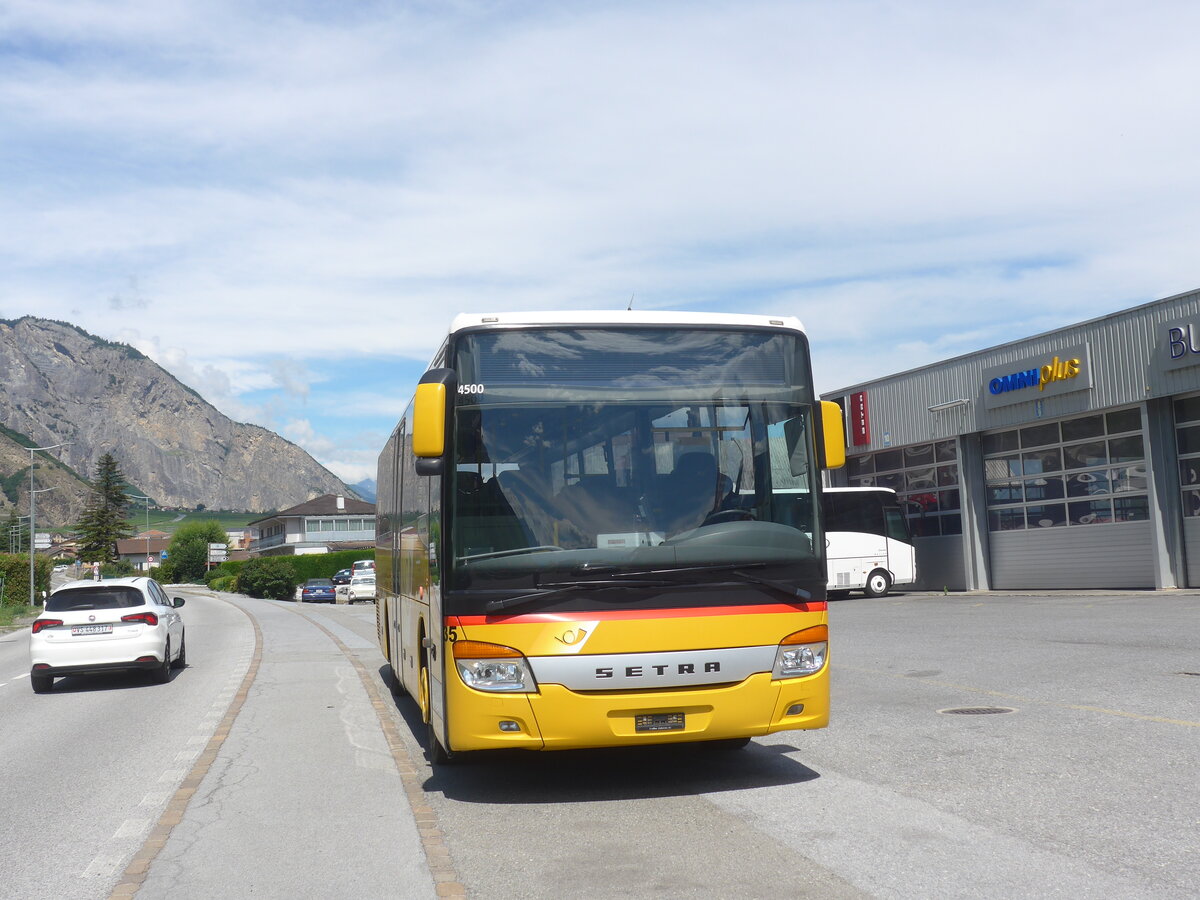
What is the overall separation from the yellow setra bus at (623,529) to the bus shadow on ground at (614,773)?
1.83 ft

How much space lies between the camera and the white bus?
3234 cm

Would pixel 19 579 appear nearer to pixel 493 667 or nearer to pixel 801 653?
pixel 493 667

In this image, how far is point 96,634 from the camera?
15.9m

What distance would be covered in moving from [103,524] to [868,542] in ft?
376

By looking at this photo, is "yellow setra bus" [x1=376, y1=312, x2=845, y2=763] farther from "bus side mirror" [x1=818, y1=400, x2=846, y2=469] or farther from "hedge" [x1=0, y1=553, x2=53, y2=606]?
"hedge" [x1=0, y1=553, x2=53, y2=606]

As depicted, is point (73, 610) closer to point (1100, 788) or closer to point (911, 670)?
point (911, 670)

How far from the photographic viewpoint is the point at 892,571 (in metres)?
32.9

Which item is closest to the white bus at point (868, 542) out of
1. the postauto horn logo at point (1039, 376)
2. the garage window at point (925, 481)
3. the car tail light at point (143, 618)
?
the garage window at point (925, 481)

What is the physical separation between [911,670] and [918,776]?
6311 millimetres

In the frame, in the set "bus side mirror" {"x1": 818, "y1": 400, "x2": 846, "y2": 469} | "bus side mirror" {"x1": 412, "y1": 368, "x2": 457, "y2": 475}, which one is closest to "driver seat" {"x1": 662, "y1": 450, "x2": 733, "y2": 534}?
"bus side mirror" {"x1": 818, "y1": 400, "x2": 846, "y2": 469}

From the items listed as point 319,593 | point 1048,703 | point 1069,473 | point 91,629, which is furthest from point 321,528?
point 1048,703

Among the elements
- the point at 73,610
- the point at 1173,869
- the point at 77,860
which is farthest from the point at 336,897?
the point at 73,610

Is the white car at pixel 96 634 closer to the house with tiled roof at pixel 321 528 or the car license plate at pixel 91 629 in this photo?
the car license plate at pixel 91 629

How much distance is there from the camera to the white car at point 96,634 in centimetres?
1580
